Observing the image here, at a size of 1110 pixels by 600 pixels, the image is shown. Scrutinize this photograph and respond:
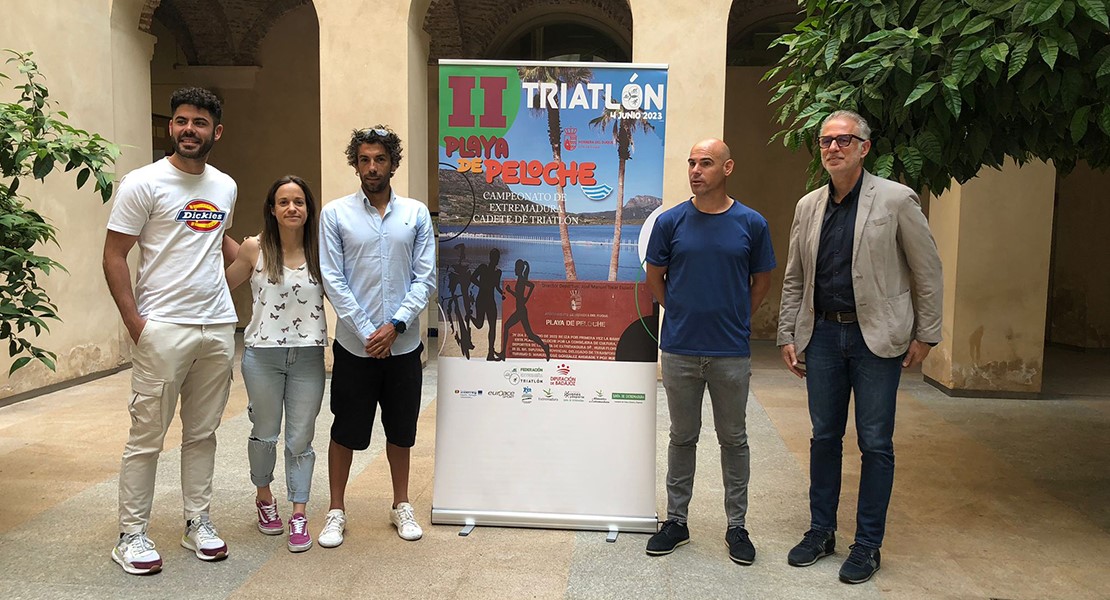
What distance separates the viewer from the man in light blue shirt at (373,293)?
379 centimetres

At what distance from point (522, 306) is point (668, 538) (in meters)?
1.37

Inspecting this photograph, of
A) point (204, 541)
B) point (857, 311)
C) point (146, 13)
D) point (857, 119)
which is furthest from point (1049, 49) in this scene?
point (146, 13)

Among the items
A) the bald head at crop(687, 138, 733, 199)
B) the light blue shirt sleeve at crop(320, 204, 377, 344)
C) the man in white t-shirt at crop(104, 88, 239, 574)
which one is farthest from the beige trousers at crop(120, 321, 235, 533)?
the bald head at crop(687, 138, 733, 199)

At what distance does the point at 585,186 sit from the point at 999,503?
3155 mm

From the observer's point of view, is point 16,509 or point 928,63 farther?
point 16,509

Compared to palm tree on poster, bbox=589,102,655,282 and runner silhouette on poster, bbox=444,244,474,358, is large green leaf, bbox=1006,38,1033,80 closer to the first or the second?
palm tree on poster, bbox=589,102,655,282

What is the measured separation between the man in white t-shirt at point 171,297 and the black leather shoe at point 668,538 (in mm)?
2045

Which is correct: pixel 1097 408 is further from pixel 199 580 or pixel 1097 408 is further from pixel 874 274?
pixel 199 580

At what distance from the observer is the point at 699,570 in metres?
3.76

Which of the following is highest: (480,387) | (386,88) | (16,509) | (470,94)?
(386,88)

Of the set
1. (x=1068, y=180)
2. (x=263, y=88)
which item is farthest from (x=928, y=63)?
(x=263, y=88)

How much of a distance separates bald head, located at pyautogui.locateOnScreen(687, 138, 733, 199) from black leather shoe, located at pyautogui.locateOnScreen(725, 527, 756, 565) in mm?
1650

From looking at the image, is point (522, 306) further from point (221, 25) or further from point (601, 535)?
point (221, 25)

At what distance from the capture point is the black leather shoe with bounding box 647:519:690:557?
3.93 metres
